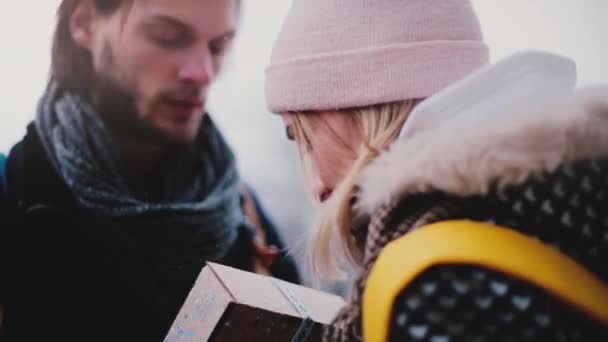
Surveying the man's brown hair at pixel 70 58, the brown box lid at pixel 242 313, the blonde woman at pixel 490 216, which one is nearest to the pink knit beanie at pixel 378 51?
the blonde woman at pixel 490 216

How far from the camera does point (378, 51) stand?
85 cm

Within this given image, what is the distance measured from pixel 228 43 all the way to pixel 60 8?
1.04 feet

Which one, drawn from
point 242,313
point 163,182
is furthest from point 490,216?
point 163,182

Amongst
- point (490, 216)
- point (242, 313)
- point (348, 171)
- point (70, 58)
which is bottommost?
point (242, 313)

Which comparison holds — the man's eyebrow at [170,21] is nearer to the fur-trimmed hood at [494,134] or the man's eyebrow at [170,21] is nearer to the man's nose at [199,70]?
the man's nose at [199,70]

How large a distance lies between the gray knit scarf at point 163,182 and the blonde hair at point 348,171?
0.29m

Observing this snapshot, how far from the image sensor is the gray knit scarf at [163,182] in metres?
1.05

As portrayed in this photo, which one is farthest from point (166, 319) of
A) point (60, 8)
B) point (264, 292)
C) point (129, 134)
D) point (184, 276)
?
point (60, 8)

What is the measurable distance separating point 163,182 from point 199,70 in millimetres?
230

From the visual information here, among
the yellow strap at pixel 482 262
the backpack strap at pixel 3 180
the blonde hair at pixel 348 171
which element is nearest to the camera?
the yellow strap at pixel 482 262

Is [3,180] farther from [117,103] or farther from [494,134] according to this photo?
[494,134]

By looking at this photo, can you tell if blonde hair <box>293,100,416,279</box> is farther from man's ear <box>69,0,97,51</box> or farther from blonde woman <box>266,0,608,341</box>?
man's ear <box>69,0,97,51</box>

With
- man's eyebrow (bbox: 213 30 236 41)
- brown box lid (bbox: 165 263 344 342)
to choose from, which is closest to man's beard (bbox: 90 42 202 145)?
man's eyebrow (bbox: 213 30 236 41)

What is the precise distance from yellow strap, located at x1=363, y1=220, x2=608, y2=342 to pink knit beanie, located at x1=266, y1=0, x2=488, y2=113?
1.23 feet
